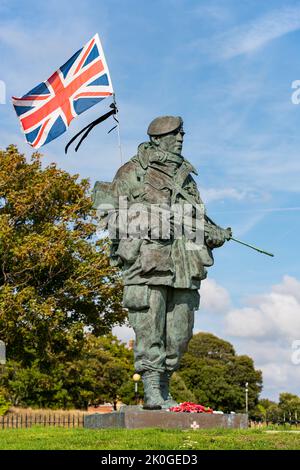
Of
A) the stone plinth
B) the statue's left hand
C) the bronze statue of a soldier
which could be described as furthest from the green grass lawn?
the statue's left hand

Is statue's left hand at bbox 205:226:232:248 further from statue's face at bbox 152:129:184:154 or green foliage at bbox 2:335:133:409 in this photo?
green foliage at bbox 2:335:133:409

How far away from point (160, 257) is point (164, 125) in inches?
81.2

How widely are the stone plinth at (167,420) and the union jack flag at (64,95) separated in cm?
667

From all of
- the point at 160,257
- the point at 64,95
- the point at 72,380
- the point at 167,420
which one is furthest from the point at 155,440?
the point at 72,380

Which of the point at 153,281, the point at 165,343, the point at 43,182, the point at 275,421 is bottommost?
the point at 275,421

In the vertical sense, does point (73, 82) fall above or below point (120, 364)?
above

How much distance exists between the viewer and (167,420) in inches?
413

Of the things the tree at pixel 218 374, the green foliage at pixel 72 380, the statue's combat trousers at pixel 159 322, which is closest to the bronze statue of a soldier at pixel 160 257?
the statue's combat trousers at pixel 159 322

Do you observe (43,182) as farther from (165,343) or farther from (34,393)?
(165,343)

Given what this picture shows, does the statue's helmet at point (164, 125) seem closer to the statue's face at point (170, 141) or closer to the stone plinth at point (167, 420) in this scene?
the statue's face at point (170, 141)

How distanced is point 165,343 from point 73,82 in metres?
6.55

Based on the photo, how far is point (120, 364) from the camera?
4688cm

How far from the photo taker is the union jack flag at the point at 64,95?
15.8 m

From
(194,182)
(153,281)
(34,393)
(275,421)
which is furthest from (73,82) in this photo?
(34,393)
